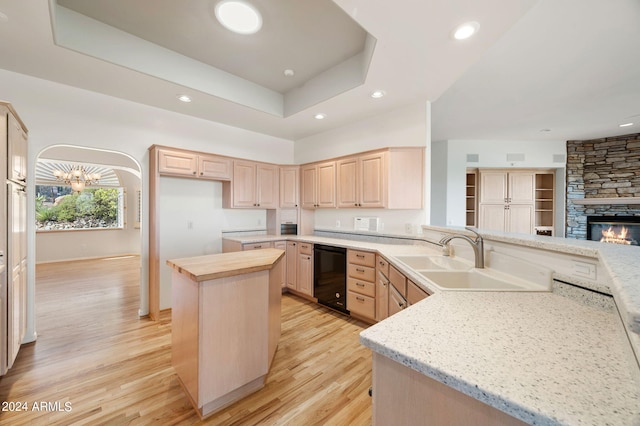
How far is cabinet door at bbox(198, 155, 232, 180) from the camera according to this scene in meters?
3.55

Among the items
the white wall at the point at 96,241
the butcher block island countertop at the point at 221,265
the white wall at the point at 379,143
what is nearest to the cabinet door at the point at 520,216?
the white wall at the point at 379,143

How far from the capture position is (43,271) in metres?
5.52

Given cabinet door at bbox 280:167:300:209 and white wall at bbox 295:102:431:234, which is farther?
cabinet door at bbox 280:167:300:209

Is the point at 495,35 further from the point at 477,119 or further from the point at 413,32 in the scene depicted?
the point at 477,119

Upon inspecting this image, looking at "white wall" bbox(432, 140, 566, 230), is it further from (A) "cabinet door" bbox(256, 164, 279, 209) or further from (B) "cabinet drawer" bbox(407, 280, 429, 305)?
(B) "cabinet drawer" bbox(407, 280, 429, 305)

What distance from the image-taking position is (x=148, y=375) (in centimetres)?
209

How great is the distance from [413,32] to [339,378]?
278 centimetres

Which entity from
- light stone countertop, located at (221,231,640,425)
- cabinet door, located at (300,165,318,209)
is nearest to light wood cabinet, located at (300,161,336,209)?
cabinet door, located at (300,165,318,209)

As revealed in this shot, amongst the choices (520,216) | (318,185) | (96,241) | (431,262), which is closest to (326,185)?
(318,185)

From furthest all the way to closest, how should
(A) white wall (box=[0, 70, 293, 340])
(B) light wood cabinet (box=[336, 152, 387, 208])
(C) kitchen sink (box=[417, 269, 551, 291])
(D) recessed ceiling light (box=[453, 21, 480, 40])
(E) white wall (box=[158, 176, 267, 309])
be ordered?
(E) white wall (box=[158, 176, 267, 309]) < (B) light wood cabinet (box=[336, 152, 387, 208]) < (A) white wall (box=[0, 70, 293, 340]) < (D) recessed ceiling light (box=[453, 21, 480, 40]) < (C) kitchen sink (box=[417, 269, 551, 291])

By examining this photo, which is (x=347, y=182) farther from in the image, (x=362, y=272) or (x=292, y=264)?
(x=292, y=264)

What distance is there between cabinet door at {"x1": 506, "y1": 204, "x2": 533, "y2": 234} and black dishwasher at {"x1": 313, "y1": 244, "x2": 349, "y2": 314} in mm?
4527

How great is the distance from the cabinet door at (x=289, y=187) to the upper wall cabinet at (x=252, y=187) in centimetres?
11

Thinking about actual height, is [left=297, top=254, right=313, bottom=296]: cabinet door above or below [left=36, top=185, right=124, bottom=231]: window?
below
